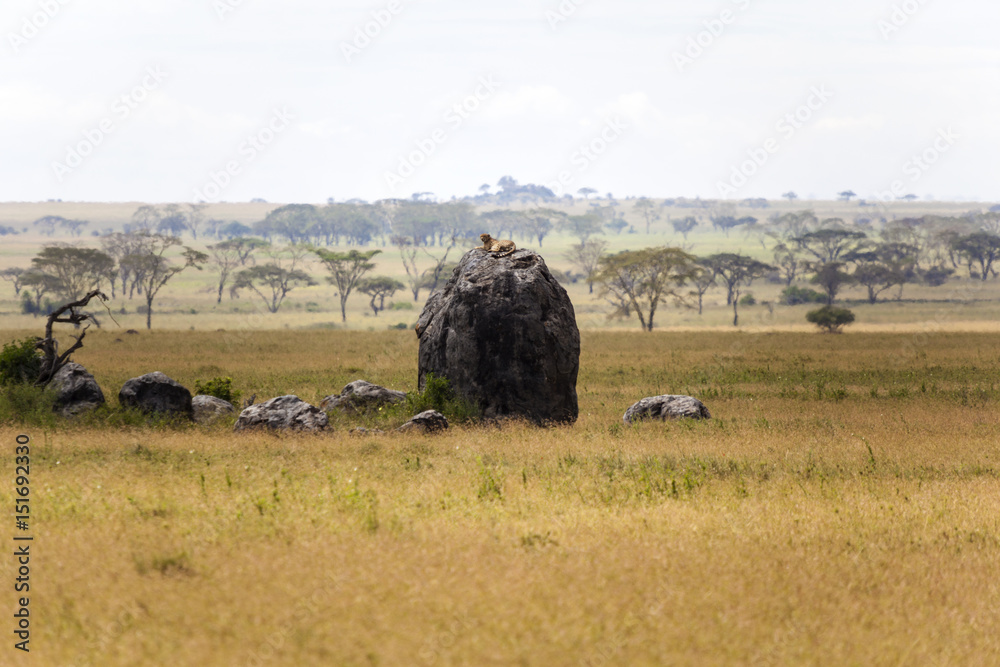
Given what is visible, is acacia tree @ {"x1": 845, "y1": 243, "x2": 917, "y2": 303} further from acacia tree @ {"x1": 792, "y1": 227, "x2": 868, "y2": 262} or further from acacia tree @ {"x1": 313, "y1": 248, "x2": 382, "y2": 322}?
acacia tree @ {"x1": 313, "y1": 248, "x2": 382, "y2": 322}

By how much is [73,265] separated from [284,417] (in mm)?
64512

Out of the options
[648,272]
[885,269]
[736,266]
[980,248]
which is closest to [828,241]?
[980,248]

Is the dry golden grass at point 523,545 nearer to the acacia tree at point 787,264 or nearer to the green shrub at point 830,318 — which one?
the green shrub at point 830,318

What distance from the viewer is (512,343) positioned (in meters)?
17.0

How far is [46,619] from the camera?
6.59m

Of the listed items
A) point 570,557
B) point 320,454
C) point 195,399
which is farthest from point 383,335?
point 570,557

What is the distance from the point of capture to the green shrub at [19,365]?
17922 mm

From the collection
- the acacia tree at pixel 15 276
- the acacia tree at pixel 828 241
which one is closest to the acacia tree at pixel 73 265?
the acacia tree at pixel 15 276

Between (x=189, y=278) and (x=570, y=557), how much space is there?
4171 inches

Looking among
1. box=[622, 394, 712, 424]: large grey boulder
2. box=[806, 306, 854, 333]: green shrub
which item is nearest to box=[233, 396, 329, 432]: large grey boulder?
box=[622, 394, 712, 424]: large grey boulder

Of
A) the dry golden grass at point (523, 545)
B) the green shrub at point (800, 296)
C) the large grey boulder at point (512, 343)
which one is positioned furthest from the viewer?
the green shrub at point (800, 296)

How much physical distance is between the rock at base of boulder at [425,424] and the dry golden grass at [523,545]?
1.20ft

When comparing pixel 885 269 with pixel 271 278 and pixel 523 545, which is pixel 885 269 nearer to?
pixel 271 278

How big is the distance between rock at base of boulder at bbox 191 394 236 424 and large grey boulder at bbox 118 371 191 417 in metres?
0.42
